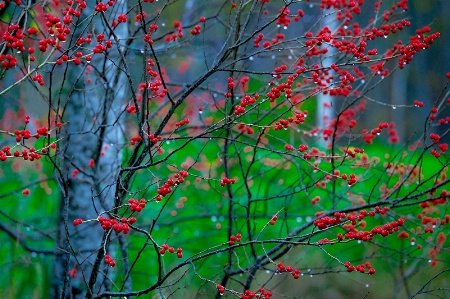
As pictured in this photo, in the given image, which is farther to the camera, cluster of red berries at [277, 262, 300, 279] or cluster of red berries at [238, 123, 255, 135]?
cluster of red berries at [238, 123, 255, 135]

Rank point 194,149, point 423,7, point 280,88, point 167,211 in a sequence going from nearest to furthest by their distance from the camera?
1. point 280,88
2. point 167,211
3. point 194,149
4. point 423,7

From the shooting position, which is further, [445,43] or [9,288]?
[445,43]

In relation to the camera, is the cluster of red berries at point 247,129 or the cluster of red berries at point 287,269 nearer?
the cluster of red berries at point 287,269

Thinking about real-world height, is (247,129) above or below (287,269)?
above

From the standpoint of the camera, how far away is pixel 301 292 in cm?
762

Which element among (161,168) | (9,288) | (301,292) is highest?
(161,168)

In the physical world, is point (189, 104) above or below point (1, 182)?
above

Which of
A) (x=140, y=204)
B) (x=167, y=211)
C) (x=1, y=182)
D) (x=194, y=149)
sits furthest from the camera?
(x=194, y=149)

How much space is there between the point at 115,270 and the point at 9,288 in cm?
213

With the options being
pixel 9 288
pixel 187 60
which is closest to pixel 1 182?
pixel 9 288

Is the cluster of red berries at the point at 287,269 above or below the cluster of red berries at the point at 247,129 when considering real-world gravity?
below

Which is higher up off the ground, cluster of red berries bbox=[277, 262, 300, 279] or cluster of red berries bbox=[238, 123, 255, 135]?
cluster of red berries bbox=[238, 123, 255, 135]

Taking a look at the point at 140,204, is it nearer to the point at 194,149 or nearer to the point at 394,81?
the point at 194,149

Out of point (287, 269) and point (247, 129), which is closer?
point (287, 269)
